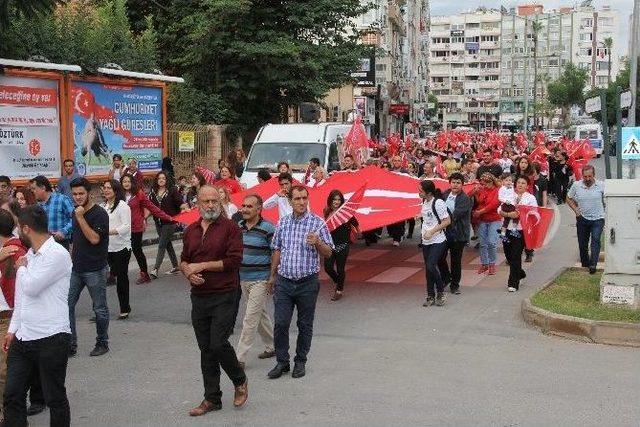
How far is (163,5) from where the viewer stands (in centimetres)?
3047

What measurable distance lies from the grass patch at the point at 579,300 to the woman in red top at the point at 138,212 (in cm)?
562

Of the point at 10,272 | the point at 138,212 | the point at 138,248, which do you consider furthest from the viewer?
the point at 138,248

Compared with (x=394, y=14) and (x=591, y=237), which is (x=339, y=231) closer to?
(x=591, y=237)

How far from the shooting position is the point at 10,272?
6.26m

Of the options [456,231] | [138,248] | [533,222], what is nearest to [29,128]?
[138,248]

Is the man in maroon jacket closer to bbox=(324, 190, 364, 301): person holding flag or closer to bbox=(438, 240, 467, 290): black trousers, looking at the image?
bbox=(324, 190, 364, 301): person holding flag

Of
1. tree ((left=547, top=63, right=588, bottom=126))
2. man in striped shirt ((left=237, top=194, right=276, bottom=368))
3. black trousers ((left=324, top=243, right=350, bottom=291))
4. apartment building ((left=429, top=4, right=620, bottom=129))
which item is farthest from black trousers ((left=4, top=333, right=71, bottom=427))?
apartment building ((left=429, top=4, right=620, bottom=129))

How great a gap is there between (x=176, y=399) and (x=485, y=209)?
24.1 feet

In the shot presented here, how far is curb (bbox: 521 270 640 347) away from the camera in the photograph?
8852 mm

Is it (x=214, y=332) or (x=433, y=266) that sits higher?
(x=214, y=332)

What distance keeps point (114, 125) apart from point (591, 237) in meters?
13.0

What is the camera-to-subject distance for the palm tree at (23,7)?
1548 cm

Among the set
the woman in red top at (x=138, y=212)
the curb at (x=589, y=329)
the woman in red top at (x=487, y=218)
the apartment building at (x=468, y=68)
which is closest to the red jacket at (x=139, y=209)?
the woman in red top at (x=138, y=212)

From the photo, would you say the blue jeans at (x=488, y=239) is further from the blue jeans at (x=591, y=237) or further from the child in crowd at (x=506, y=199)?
the blue jeans at (x=591, y=237)
